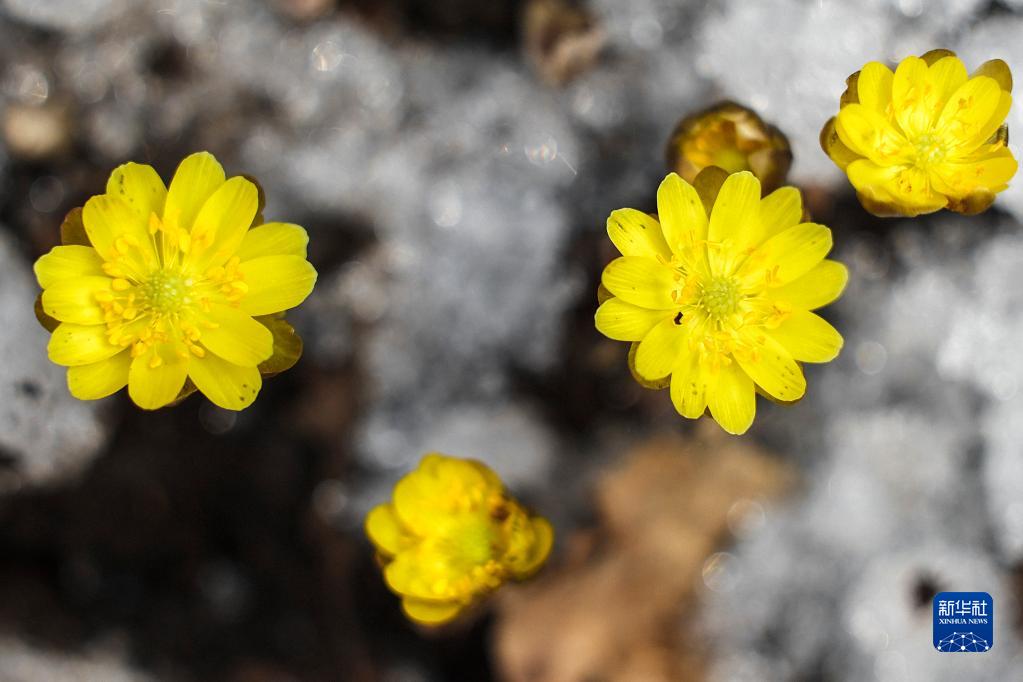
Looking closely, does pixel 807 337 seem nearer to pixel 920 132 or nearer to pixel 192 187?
pixel 920 132

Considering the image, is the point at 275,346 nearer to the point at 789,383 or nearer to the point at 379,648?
the point at 789,383

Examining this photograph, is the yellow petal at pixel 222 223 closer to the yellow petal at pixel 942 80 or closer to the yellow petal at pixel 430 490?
the yellow petal at pixel 430 490

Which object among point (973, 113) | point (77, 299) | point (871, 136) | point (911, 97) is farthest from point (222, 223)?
point (973, 113)

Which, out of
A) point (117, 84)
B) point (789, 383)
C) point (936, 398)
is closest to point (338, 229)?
point (117, 84)

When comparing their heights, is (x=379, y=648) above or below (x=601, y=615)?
below

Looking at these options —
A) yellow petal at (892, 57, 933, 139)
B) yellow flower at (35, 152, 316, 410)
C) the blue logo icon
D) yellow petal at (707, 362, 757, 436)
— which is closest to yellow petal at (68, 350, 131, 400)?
yellow flower at (35, 152, 316, 410)

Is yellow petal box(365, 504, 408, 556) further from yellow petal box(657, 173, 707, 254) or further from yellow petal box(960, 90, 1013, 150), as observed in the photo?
yellow petal box(960, 90, 1013, 150)

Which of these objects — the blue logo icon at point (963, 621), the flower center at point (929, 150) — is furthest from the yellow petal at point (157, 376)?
the blue logo icon at point (963, 621)
